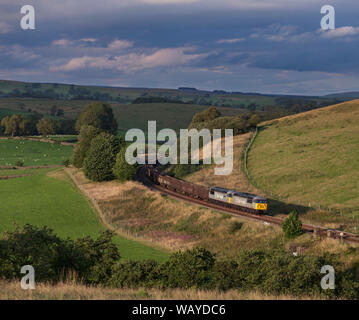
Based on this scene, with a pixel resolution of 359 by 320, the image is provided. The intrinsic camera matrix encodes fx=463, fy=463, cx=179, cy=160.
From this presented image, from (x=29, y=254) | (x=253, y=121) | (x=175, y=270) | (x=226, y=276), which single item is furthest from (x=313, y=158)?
(x=29, y=254)

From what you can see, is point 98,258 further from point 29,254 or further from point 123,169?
point 123,169

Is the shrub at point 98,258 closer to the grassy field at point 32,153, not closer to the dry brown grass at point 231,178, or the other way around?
the dry brown grass at point 231,178

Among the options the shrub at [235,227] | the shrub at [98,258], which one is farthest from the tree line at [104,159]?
the shrub at [98,258]

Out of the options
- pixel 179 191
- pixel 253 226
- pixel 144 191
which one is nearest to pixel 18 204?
pixel 144 191

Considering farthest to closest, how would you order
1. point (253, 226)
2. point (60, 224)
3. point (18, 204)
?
point (18, 204) < point (60, 224) < point (253, 226)

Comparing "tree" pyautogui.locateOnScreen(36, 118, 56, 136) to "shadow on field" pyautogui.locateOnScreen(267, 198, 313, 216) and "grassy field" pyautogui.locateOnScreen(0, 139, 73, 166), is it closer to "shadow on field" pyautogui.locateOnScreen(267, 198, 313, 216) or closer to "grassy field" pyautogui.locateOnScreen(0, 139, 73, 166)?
"grassy field" pyautogui.locateOnScreen(0, 139, 73, 166)

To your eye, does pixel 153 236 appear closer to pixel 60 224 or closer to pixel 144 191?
pixel 60 224
